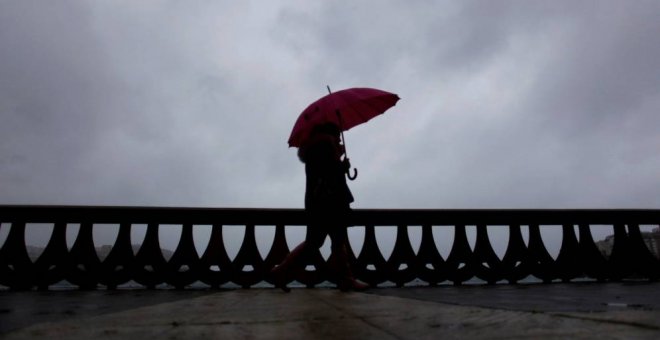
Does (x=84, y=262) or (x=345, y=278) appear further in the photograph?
(x=84, y=262)

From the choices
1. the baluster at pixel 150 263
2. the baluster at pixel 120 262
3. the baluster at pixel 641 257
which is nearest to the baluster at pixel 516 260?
the baluster at pixel 641 257

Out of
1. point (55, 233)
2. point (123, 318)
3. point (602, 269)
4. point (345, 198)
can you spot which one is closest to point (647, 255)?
point (602, 269)

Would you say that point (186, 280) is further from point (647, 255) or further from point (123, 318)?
point (647, 255)

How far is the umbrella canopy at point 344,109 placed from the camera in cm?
467

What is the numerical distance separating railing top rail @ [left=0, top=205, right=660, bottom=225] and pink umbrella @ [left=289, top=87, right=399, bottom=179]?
1.12 meters

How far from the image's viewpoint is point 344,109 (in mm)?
4715

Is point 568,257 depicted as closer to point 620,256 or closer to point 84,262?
point 620,256

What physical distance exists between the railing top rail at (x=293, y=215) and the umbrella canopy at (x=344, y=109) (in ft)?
3.70

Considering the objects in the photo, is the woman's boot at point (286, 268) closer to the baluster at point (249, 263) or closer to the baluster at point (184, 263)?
the baluster at point (249, 263)

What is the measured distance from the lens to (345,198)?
4.35 m

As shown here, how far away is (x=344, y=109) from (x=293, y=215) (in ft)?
4.96

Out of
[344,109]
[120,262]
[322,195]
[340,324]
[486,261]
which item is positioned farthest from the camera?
[486,261]

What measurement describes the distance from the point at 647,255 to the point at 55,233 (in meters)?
7.81

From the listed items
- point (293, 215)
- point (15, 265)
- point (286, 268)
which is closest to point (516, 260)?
point (293, 215)
